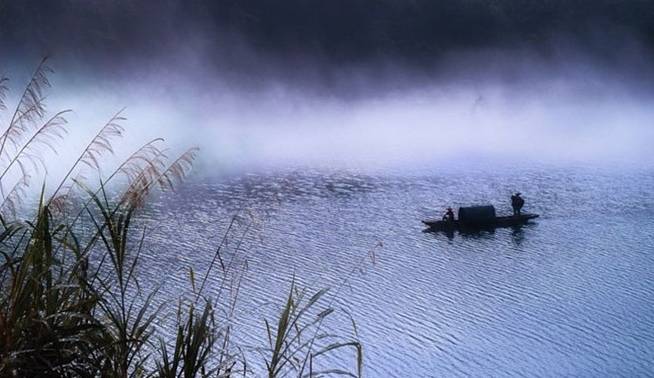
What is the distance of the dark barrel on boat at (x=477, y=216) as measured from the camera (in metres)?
31.4

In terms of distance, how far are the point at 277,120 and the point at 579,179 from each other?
52.6 m

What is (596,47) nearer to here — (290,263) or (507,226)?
(507,226)

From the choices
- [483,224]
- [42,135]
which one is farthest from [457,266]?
[42,135]

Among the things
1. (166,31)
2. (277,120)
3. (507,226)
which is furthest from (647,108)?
(507,226)

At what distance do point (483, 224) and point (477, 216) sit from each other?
0.47 meters

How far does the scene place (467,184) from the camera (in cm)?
4303

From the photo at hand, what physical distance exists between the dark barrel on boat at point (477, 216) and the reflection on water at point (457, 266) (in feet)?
2.69

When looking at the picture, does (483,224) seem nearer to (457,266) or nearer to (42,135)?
(457,266)

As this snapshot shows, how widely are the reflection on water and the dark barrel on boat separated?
32.3 inches

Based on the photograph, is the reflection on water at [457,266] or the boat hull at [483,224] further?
the boat hull at [483,224]

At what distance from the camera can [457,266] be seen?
25.8m

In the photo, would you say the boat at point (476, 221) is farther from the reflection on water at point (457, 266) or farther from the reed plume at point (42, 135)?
the reed plume at point (42, 135)

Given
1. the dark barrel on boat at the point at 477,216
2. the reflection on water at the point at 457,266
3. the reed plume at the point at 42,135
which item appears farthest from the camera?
the dark barrel on boat at the point at 477,216

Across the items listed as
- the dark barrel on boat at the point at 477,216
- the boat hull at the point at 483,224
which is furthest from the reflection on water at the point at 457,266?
the dark barrel on boat at the point at 477,216
